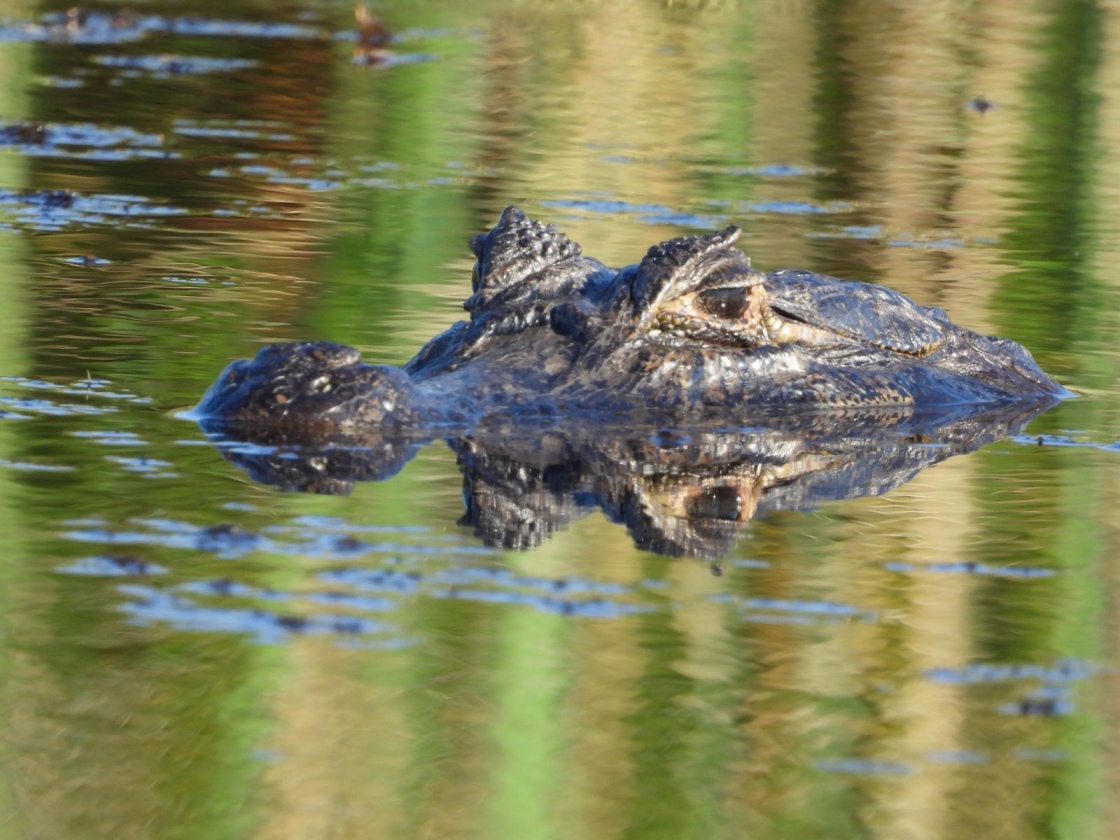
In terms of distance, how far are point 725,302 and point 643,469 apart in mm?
966

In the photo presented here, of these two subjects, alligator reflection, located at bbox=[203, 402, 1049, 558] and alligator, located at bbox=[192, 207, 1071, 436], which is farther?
alligator, located at bbox=[192, 207, 1071, 436]

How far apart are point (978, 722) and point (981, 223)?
8557 millimetres

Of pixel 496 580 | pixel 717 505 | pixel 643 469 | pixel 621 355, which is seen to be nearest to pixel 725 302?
pixel 621 355

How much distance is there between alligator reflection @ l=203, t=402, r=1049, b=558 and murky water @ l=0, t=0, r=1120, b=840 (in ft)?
0.08

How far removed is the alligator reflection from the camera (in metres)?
5.49

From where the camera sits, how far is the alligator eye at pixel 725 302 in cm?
680

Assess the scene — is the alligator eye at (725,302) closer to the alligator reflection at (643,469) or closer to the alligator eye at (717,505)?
the alligator reflection at (643,469)

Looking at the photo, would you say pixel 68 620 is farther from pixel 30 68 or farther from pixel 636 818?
pixel 30 68

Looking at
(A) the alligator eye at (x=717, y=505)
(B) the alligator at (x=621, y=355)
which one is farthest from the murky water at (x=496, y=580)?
(B) the alligator at (x=621, y=355)

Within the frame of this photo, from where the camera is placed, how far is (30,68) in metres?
16.3

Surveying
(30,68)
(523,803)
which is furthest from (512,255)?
(30,68)

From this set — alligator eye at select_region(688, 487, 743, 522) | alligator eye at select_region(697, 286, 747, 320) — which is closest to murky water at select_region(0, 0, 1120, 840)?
alligator eye at select_region(688, 487, 743, 522)

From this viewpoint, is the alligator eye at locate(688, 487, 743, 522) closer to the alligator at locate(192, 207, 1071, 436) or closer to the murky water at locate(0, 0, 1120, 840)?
the murky water at locate(0, 0, 1120, 840)

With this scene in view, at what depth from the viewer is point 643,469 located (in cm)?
609
